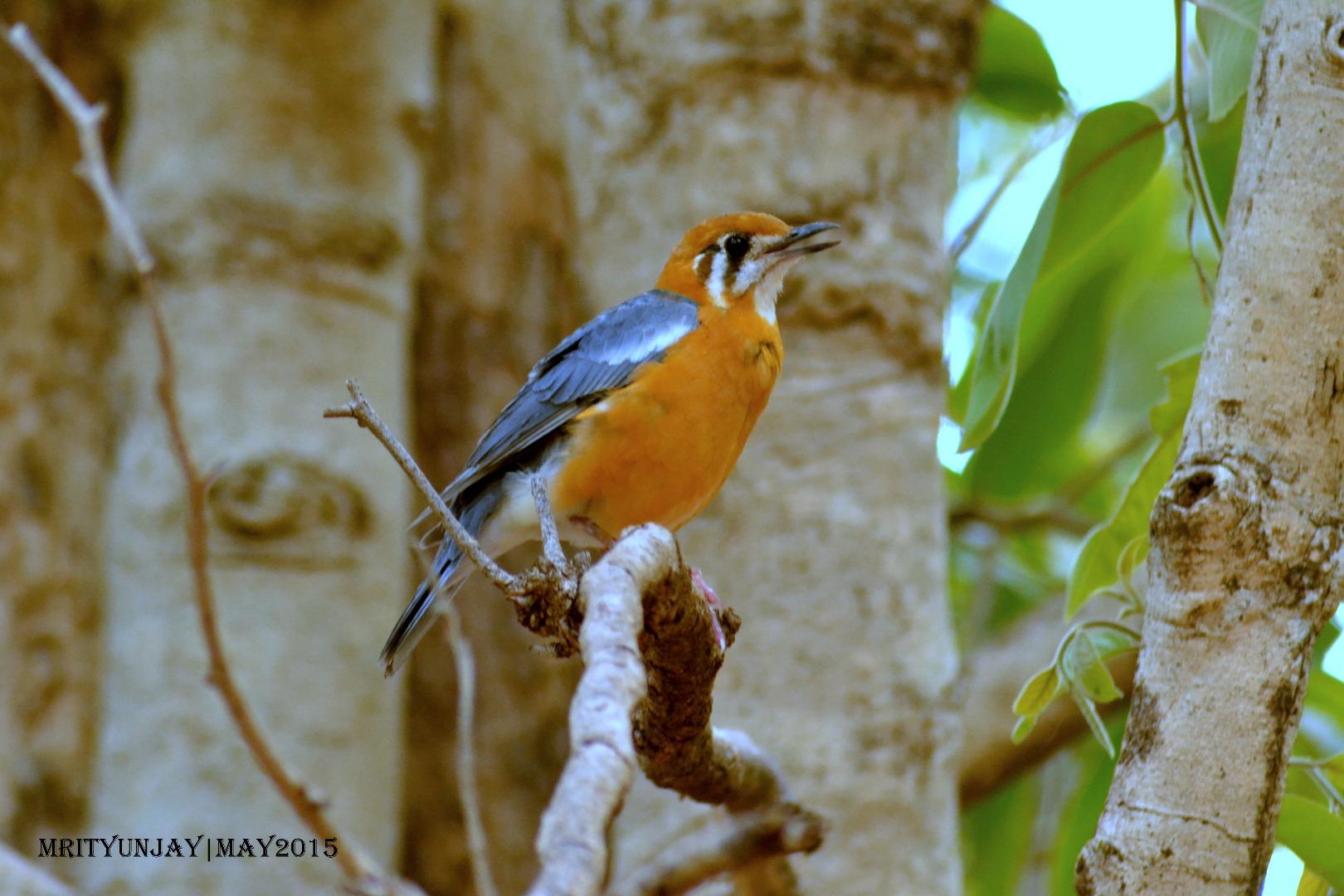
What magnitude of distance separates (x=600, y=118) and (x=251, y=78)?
1.51m

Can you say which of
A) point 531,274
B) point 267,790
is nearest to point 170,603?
point 267,790

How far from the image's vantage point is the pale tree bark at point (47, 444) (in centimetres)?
475

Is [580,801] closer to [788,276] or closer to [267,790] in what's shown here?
[788,276]

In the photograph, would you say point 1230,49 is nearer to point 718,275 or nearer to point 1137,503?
point 1137,503

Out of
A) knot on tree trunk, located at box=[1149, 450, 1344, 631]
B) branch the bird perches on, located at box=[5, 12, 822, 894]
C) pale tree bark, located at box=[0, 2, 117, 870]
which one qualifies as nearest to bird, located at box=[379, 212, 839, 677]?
branch the bird perches on, located at box=[5, 12, 822, 894]

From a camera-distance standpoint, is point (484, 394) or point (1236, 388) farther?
point (484, 394)

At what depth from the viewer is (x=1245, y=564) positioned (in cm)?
173

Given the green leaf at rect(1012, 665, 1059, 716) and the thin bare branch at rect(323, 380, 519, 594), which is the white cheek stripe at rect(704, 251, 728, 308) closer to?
the green leaf at rect(1012, 665, 1059, 716)

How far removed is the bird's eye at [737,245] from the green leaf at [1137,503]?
4.53 feet

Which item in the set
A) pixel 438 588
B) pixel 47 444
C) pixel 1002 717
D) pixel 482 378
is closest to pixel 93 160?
pixel 438 588

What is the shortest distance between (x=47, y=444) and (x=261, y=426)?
78cm

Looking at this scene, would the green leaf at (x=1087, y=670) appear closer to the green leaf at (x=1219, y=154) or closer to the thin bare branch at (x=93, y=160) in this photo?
the green leaf at (x=1219, y=154)

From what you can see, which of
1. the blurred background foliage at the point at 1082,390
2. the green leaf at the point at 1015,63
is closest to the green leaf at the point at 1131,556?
the blurred background foliage at the point at 1082,390

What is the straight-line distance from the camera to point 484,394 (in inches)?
220
